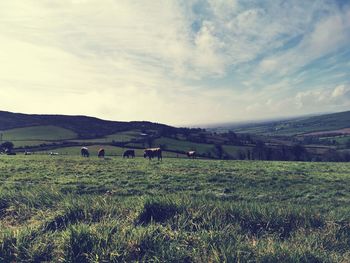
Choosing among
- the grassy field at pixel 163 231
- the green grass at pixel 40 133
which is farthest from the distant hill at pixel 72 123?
the grassy field at pixel 163 231

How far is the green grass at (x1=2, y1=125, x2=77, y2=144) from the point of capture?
260 ft

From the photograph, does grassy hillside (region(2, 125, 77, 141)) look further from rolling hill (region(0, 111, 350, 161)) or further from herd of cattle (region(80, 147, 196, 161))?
herd of cattle (region(80, 147, 196, 161))

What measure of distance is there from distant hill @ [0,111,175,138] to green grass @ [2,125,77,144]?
637 centimetres

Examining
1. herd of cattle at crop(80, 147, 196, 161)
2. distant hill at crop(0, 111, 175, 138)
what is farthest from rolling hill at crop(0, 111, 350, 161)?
herd of cattle at crop(80, 147, 196, 161)

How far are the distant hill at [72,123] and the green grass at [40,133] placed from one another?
6.37 meters

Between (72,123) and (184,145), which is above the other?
(72,123)

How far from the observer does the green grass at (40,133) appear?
79.4 meters

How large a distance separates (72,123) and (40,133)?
25583mm

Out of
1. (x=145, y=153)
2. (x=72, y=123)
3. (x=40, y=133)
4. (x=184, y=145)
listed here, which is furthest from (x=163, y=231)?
(x=72, y=123)

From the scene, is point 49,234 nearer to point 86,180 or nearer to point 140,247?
point 140,247

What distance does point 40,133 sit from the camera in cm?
8625

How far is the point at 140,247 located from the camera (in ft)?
17.9

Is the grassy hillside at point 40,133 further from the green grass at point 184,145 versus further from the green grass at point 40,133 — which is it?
the green grass at point 184,145

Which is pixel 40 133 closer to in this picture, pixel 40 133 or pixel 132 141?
pixel 40 133
